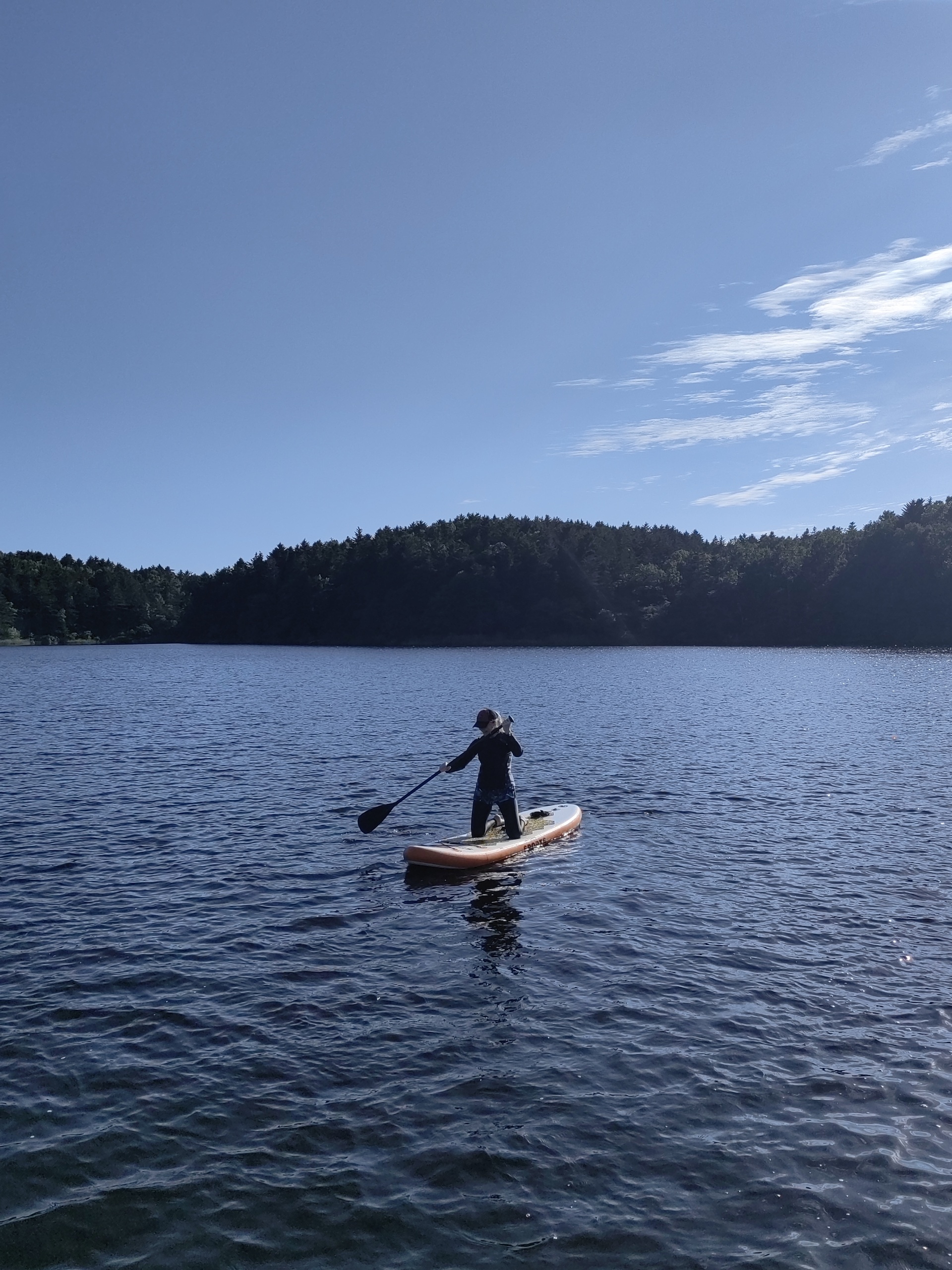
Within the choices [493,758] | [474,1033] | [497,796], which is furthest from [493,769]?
[474,1033]

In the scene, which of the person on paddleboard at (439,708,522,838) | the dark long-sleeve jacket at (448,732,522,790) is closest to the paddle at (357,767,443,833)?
the person on paddleboard at (439,708,522,838)

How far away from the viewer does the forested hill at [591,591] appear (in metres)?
140

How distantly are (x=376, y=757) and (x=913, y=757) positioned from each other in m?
19.1

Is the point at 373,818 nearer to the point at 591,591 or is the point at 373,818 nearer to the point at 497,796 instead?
the point at 497,796

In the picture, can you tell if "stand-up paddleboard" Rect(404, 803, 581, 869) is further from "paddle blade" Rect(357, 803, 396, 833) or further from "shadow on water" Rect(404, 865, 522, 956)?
"paddle blade" Rect(357, 803, 396, 833)

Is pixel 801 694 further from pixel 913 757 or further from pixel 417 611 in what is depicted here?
pixel 417 611

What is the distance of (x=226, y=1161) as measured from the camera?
8711 mm

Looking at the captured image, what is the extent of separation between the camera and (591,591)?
6289 inches

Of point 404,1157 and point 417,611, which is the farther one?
point 417,611

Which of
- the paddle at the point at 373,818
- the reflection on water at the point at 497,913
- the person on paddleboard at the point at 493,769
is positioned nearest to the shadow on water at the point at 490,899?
the reflection on water at the point at 497,913

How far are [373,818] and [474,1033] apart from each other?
Result: 10219mm

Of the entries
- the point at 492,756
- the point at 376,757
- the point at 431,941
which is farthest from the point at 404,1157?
the point at 376,757

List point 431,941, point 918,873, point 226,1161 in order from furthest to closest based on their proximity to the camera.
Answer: point 918,873 → point 431,941 → point 226,1161

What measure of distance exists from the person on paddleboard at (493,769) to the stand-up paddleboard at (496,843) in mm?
303
